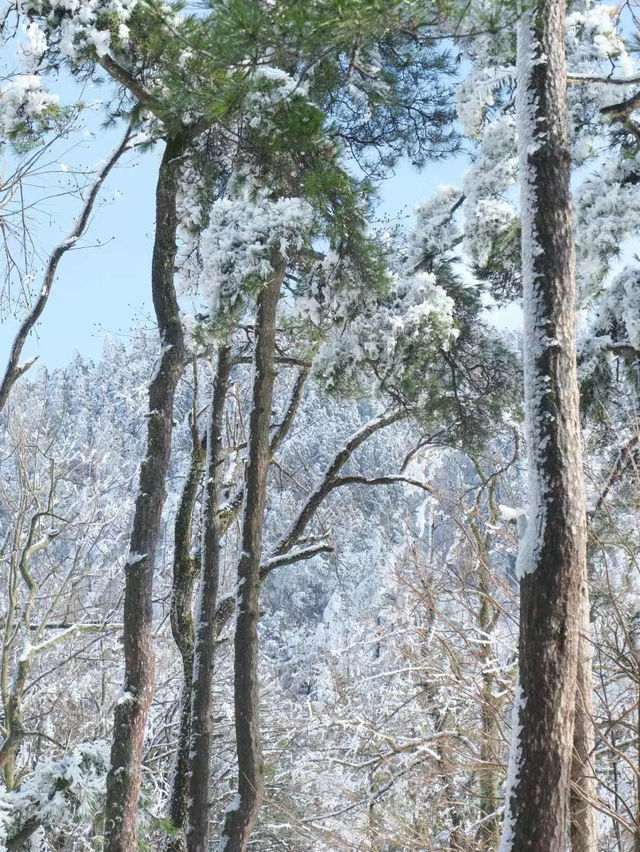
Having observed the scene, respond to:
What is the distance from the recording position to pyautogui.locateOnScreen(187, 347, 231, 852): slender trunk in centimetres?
603

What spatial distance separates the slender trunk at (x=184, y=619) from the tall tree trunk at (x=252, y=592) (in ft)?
3.98

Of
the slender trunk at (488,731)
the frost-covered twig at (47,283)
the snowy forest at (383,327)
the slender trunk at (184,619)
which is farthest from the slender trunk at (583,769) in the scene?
the frost-covered twig at (47,283)

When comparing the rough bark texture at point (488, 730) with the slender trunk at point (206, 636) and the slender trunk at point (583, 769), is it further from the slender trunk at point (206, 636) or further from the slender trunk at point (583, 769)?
the slender trunk at point (206, 636)

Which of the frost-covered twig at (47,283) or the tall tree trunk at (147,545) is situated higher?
the frost-covered twig at (47,283)

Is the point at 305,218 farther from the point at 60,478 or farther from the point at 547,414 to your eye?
the point at 60,478

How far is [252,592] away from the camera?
5.70 m

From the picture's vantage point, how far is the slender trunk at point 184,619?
6.64m

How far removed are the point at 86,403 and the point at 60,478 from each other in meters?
21.5

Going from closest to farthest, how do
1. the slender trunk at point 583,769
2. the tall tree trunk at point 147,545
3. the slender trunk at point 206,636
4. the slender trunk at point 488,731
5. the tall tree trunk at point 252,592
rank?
the slender trunk at point 583,769, the tall tree trunk at point 147,545, the tall tree trunk at point 252,592, the slender trunk at point 488,731, the slender trunk at point 206,636

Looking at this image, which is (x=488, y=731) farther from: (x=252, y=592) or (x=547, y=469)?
(x=547, y=469)

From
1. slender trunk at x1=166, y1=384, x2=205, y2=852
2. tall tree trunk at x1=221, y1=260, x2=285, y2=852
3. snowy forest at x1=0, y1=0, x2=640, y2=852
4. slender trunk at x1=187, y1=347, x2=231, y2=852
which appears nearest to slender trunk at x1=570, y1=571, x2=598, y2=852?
snowy forest at x1=0, y1=0, x2=640, y2=852

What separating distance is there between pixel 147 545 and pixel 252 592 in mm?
1165

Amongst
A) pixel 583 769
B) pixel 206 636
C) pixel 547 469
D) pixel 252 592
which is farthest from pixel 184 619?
pixel 547 469

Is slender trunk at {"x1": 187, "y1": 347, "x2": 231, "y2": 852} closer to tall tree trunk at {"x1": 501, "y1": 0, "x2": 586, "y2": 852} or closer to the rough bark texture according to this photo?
the rough bark texture
